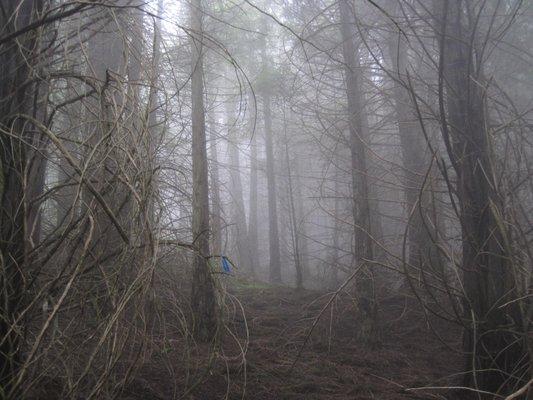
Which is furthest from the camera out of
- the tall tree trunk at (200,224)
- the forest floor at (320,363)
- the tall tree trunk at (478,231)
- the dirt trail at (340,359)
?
the tall tree trunk at (200,224)

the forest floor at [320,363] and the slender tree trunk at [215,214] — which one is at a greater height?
the slender tree trunk at [215,214]

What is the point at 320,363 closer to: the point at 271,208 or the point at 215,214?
the point at 215,214

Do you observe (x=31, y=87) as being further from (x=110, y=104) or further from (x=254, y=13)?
(x=254, y=13)

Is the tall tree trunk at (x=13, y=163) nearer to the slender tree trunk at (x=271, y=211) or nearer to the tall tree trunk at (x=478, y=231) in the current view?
the tall tree trunk at (x=478, y=231)

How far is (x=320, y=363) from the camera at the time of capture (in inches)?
Answer: 193

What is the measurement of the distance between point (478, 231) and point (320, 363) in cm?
255

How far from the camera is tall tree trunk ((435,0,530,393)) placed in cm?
297

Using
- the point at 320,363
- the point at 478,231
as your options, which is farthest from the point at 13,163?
the point at 320,363

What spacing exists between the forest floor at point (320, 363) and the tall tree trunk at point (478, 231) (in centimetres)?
36

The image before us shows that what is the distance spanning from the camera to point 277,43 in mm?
16094

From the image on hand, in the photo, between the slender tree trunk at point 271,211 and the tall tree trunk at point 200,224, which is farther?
the slender tree trunk at point 271,211

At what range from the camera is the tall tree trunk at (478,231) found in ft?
9.74

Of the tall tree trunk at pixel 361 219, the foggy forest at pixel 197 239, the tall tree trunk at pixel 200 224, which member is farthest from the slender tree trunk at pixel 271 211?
the tall tree trunk at pixel 200 224

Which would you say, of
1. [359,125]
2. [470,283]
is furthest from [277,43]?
[470,283]
